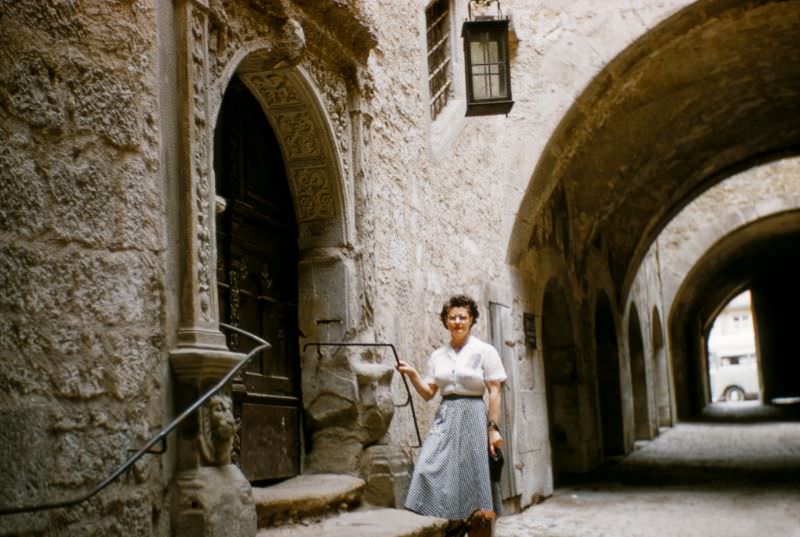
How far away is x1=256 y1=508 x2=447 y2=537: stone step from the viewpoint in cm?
405

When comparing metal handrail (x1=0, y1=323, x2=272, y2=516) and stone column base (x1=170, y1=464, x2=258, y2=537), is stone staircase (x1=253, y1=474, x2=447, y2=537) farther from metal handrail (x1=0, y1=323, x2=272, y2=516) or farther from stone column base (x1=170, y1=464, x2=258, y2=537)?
metal handrail (x1=0, y1=323, x2=272, y2=516)

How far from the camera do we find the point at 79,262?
3074 millimetres

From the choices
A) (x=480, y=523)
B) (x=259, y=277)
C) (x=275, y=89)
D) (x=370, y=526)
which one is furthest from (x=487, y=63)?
(x=370, y=526)

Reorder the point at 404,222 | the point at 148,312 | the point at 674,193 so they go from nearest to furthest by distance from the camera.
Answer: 1. the point at 148,312
2. the point at 404,222
3. the point at 674,193

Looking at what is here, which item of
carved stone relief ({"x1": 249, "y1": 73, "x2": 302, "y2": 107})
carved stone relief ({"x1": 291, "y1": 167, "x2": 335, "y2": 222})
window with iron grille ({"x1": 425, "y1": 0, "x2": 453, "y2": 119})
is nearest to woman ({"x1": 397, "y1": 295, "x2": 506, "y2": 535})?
carved stone relief ({"x1": 291, "y1": 167, "x2": 335, "y2": 222})

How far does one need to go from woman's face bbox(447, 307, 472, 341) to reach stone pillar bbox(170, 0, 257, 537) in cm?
154

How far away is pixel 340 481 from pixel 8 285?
7.75 ft

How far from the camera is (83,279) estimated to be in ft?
10.1

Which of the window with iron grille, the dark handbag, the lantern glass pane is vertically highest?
the window with iron grille

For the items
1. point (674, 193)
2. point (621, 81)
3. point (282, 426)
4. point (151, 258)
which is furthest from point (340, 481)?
point (674, 193)

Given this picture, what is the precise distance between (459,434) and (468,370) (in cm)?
30

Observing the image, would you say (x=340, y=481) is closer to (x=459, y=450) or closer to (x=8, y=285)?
(x=459, y=450)

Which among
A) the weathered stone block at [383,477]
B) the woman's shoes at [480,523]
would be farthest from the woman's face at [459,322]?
the woman's shoes at [480,523]

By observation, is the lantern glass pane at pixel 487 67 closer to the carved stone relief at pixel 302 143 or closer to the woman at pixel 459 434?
the carved stone relief at pixel 302 143
